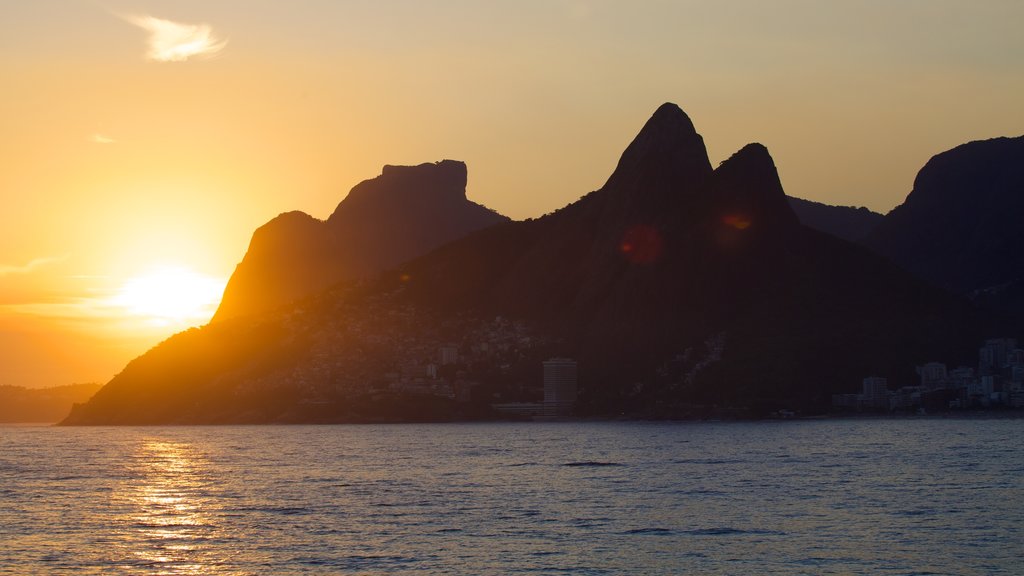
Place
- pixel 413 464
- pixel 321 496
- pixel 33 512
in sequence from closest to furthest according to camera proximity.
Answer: pixel 33 512 < pixel 321 496 < pixel 413 464

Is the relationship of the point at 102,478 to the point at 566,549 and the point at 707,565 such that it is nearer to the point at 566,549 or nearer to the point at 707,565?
the point at 566,549

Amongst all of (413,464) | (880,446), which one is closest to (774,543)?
(413,464)

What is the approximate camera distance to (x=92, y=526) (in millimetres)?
93750

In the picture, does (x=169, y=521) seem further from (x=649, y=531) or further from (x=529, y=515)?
(x=649, y=531)

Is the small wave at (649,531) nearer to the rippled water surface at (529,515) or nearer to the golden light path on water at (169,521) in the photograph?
the rippled water surface at (529,515)

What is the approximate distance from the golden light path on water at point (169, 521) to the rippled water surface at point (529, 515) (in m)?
0.20

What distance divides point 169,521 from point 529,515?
2722 centimetres

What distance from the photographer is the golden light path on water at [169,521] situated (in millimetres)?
75562

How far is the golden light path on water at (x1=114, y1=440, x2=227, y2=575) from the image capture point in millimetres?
75562

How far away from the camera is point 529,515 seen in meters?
97.4

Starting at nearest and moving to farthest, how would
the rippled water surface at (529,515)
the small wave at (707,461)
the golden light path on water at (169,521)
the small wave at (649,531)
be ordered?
the rippled water surface at (529,515)
the golden light path on water at (169,521)
the small wave at (649,531)
the small wave at (707,461)

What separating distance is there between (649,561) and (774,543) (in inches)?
407

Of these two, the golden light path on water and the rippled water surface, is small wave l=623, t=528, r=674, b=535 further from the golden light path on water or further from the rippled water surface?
the golden light path on water

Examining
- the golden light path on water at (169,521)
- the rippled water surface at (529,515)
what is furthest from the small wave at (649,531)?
the golden light path on water at (169,521)
